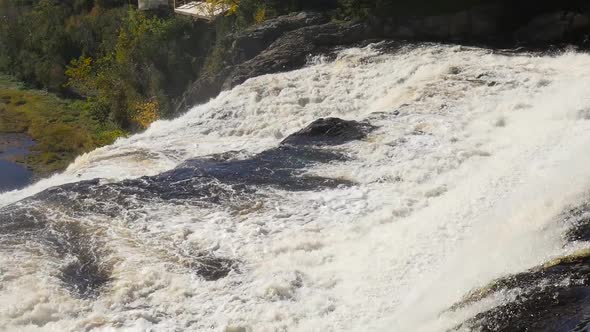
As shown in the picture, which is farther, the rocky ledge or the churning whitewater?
the rocky ledge

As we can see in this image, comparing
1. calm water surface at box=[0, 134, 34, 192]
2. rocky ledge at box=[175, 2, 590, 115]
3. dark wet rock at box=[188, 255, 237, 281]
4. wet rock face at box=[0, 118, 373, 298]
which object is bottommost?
calm water surface at box=[0, 134, 34, 192]

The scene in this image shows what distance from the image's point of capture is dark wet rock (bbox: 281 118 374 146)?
15055 mm

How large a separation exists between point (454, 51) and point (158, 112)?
1454 cm

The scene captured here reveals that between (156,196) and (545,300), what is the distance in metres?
7.96

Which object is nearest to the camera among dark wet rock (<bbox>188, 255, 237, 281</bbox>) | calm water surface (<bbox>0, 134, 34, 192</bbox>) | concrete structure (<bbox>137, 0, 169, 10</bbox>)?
dark wet rock (<bbox>188, 255, 237, 281</bbox>)

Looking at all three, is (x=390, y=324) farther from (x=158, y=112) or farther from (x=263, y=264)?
(x=158, y=112)

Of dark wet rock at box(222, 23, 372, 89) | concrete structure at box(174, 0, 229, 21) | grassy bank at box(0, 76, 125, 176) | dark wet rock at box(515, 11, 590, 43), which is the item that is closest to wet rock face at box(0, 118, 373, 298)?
dark wet rock at box(222, 23, 372, 89)

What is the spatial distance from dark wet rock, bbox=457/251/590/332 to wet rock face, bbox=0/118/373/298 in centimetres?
452

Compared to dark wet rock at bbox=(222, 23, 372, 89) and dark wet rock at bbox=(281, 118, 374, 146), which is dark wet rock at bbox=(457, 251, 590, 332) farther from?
dark wet rock at bbox=(222, 23, 372, 89)

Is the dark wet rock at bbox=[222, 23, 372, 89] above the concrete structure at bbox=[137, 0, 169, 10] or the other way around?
the other way around

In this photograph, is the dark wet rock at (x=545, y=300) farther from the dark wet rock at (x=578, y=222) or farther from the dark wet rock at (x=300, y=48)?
the dark wet rock at (x=300, y=48)

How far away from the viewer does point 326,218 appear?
11633mm

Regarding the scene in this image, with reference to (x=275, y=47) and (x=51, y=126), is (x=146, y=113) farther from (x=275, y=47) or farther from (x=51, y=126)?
(x=275, y=47)

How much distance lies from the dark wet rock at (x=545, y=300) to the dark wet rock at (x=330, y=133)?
7.53 meters
